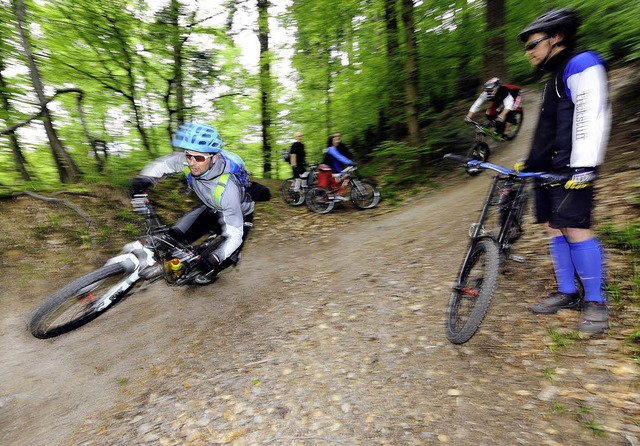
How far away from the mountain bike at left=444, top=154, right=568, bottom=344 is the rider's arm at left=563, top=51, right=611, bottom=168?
9.4 inches

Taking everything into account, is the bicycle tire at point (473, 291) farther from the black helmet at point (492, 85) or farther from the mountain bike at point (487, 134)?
the black helmet at point (492, 85)

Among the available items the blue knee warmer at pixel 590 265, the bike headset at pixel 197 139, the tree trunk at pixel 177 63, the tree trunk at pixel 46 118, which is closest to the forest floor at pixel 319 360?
the blue knee warmer at pixel 590 265

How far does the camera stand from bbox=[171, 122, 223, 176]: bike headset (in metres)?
3.81

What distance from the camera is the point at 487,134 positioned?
10.1 meters

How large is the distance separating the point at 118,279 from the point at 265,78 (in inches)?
381

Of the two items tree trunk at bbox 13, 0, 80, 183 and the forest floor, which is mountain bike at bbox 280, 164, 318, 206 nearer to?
the forest floor

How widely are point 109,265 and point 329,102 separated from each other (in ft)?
36.6

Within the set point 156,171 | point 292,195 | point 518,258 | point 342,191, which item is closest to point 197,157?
point 156,171

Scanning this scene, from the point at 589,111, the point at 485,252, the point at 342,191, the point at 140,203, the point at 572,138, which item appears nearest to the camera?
the point at 589,111

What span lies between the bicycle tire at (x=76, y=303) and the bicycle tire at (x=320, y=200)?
6654 mm

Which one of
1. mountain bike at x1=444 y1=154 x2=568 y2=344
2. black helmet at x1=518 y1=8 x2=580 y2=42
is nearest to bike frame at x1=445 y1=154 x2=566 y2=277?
mountain bike at x1=444 y1=154 x2=568 y2=344

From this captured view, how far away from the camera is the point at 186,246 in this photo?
427 centimetres

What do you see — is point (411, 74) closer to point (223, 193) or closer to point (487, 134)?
point (487, 134)

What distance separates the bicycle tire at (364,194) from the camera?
970 cm
